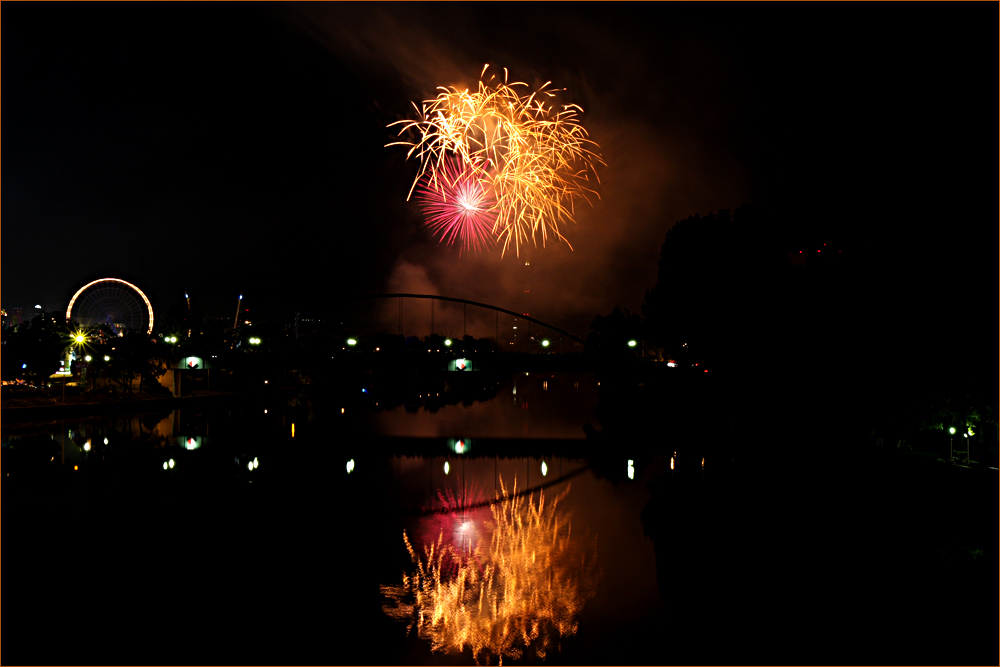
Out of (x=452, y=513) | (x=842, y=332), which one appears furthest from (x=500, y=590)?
(x=842, y=332)

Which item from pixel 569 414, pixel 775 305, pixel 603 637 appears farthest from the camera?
pixel 569 414

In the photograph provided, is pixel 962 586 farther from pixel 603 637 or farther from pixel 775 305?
pixel 775 305

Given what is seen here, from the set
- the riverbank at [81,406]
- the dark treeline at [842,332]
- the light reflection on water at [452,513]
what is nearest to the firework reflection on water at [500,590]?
the light reflection on water at [452,513]

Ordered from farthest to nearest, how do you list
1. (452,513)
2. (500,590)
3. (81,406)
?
(81,406)
(452,513)
(500,590)

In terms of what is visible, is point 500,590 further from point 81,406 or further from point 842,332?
point 81,406

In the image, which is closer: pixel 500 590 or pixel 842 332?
pixel 500 590

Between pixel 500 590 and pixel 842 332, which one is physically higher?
pixel 842 332

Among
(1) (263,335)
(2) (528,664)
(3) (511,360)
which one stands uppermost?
(1) (263,335)

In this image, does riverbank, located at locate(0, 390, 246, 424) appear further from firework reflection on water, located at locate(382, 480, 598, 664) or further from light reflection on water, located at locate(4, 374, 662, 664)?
firework reflection on water, located at locate(382, 480, 598, 664)

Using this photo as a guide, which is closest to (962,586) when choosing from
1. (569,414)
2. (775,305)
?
(775,305)
